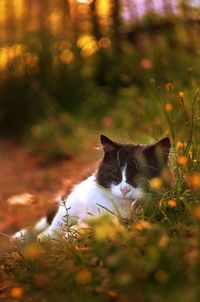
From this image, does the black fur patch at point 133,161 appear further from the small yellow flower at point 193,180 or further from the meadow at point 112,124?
the small yellow flower at point 193,180

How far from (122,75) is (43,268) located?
5.91 metres

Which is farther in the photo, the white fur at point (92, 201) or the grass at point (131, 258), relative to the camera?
the white fur at point (92, 201)

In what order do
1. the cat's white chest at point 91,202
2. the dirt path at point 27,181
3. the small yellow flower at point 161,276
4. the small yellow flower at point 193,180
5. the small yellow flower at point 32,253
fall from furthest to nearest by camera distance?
the dirt path at point 27,181 → the cat's white chest at point 91,202 → the small yellow flower at point 32,253 → the small yellow flower at point 193,180 → the small yellow flower at point 161,276

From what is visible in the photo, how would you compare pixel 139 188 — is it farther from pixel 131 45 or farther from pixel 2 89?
pixel 131 45

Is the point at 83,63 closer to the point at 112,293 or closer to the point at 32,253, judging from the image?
the point at 32,253

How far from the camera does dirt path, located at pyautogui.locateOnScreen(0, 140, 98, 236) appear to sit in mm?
5645

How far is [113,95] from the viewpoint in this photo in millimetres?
9102

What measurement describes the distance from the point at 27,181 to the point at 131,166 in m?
3.10

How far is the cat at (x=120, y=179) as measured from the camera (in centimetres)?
399

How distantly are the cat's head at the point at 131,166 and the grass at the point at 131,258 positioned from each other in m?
0.13

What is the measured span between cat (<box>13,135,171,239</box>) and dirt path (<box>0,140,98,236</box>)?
58 cm

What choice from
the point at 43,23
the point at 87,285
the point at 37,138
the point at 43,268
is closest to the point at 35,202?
the point at 37,138

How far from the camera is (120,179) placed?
4090 mm

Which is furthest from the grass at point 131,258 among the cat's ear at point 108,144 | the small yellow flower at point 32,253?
the cat's ear at point 108,144
